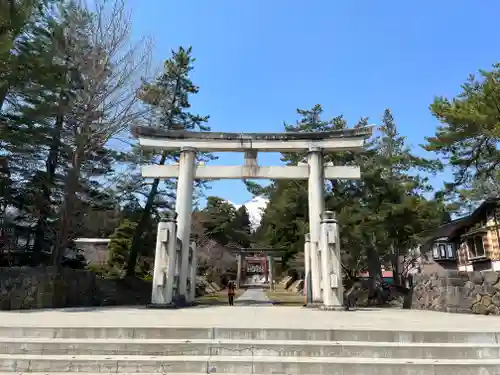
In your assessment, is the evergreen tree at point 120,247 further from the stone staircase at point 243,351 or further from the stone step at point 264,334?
the stone staircase at point 243,351

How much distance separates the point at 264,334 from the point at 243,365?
73 centimetres

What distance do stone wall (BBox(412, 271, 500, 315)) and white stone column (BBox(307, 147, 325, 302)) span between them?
12.8 ft

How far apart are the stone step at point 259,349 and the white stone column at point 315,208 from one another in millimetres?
6400

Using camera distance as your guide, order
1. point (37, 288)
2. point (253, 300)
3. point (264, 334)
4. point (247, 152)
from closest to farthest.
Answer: point (264, 334), point (37, 288), point (247, 152), point (253, 300)

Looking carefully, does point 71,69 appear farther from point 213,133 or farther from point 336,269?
point 336,269

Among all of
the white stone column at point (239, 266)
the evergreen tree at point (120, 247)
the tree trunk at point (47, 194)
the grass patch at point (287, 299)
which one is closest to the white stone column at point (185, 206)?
the grass patch at point (287, 299)

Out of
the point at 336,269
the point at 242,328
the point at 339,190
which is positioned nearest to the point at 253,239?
the point at 339,190

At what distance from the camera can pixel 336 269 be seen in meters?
10.5

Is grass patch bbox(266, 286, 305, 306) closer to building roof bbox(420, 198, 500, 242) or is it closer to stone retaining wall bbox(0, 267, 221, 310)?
stone retaining wall bbox(0, 267, 221, 310)

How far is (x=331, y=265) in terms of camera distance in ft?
34.6

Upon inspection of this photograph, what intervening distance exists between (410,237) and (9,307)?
53.0 ft

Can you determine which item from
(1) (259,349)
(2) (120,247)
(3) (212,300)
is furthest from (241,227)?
(1) (259,349)

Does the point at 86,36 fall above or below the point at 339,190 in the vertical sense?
above

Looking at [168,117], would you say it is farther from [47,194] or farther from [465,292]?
[465,292]
